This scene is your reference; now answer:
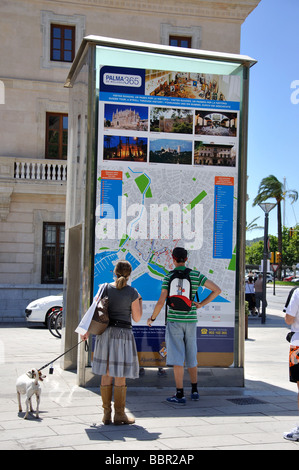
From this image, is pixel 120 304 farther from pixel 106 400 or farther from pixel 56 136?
pixel 56 136

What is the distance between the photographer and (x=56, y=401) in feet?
25.2

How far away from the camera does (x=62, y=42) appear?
23.2m

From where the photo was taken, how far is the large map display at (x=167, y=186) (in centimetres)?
857

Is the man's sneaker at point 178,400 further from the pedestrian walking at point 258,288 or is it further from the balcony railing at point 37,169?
the pedestrian walking at point 258,288

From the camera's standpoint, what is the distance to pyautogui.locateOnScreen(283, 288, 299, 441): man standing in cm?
603

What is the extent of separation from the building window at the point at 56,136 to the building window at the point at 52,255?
2.60m

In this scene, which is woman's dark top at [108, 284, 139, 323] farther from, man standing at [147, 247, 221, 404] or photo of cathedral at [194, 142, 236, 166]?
photo of cathedral at [194, 142, 236, 166]

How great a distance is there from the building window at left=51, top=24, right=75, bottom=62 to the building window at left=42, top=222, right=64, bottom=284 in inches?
246

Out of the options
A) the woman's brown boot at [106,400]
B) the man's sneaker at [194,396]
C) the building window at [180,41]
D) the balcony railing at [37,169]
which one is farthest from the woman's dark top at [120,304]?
the building window at [180,41]
